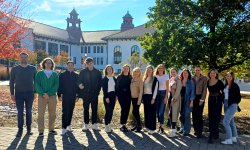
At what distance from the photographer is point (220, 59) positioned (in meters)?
13.0

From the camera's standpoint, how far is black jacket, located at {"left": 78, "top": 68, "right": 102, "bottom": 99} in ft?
29.7

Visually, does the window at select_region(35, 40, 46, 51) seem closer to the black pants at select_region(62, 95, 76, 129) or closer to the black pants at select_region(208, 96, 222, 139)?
the black pants at select_region(62, 95, 76, 129)

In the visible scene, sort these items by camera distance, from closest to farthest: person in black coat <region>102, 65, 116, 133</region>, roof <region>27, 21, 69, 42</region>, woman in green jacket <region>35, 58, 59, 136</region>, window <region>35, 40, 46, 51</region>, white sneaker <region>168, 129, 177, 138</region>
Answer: woman in green jacket <region>35, 58, 59, 136</region> → white sneaker <region>168, 129, 177, 138</region> → person in black coat <region>102, 65, 116, 133</region> → window <region>35, 40, 46, 51</region> → roof <region>27, 21, 69, 42</region>

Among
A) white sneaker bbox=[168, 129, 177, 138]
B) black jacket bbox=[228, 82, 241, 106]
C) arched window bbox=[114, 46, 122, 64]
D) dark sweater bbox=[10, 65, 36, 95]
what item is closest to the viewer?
black jacket bbox=[228, 82, 241, 106]

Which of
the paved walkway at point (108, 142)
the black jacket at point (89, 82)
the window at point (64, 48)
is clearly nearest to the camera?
the paved walkway at point (108, 142)

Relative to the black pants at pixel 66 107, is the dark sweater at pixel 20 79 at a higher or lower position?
higher

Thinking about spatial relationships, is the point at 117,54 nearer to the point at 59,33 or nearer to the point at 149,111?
the point at 59,33

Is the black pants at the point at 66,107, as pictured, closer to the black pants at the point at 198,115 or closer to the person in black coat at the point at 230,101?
the black pants at the point at 198,115

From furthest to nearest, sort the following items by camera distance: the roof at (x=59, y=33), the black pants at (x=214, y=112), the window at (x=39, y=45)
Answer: the roof at (x=59, y=33) → the window at (x=39, y=45) → the black pants at (x=214, y=112)

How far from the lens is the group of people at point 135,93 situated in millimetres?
8211

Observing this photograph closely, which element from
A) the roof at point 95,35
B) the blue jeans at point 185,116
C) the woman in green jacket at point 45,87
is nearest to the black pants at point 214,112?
the blue jeans at point 185,116

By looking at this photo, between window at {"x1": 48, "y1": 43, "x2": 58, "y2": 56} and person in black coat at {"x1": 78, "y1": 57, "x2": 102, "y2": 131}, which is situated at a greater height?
window at {"x1": 48, "y1": 43, "x2": 58, "y2": 56}

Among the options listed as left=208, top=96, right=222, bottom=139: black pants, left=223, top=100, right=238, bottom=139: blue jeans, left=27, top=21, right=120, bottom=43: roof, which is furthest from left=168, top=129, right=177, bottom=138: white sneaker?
left=27, top=21, right=120, bottom=43: roof

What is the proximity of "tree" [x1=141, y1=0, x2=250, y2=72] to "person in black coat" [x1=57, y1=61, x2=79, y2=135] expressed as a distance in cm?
414
